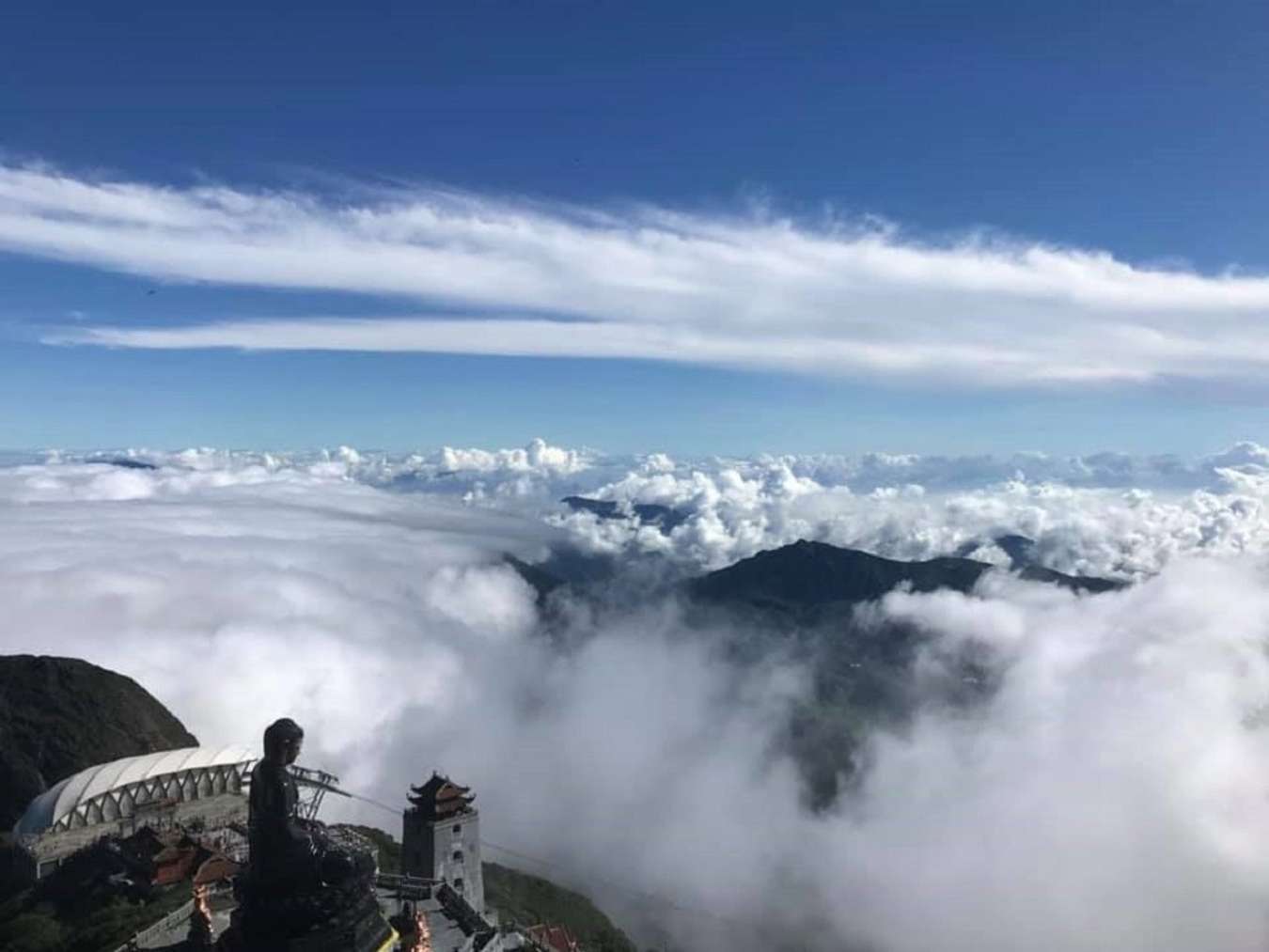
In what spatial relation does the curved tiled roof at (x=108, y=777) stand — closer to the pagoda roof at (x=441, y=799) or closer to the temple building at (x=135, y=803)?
the temple building at (x=135, y=803)

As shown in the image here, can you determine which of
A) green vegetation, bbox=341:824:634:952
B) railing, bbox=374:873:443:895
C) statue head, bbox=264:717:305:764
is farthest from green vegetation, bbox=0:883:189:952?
statue head, bbox=264:717:305:764

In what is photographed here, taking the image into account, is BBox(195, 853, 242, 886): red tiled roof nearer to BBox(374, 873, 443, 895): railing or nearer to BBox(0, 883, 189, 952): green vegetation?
BBox(0, 883, 189, 952): green vegetation

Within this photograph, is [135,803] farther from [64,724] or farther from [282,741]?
[282,741]

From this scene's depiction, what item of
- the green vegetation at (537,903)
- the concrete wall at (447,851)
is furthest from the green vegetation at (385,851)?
the concrete wall at (447,851)

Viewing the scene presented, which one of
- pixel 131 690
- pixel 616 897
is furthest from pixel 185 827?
pixel 616 897

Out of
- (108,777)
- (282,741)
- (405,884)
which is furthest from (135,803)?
(282,741)

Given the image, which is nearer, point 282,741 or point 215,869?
point 282,741
